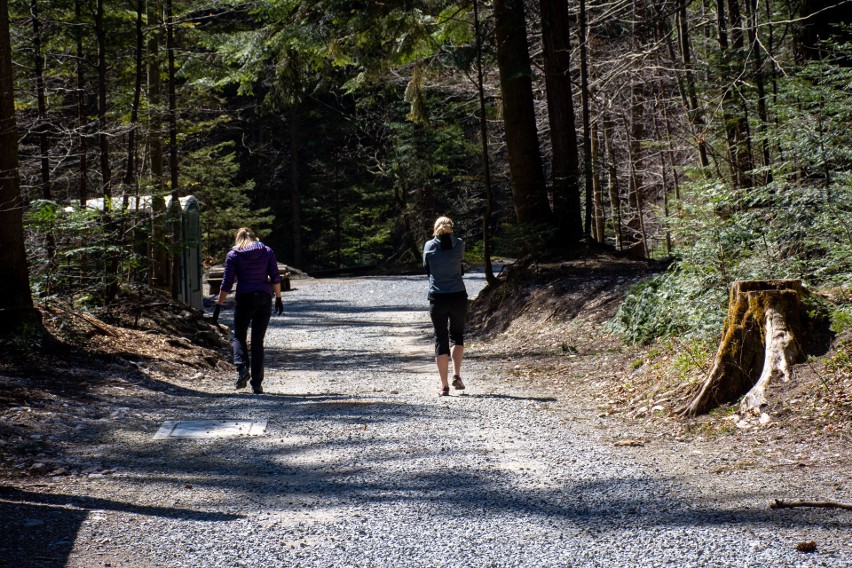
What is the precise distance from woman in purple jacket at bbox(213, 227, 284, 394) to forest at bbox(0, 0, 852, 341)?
2.53 m

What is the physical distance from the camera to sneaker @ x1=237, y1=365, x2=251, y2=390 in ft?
35.1

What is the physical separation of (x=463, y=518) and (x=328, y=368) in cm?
837

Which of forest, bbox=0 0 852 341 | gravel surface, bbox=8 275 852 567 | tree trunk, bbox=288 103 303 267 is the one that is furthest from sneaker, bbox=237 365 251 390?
tree trunk, bbox=288 103 303 267

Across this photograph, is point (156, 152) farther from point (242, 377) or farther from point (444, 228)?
point (444, 228)

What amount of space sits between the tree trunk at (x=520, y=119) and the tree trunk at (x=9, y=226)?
9480 mm

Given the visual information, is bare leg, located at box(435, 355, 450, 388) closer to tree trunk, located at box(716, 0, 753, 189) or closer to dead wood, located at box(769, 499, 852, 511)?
dead wood, located at box(769, 499, 852, 511)

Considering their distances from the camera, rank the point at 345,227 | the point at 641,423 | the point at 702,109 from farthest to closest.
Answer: the point at 345,227 → the point at 702,109 → the point at 641,423

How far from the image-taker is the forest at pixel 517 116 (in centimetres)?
945

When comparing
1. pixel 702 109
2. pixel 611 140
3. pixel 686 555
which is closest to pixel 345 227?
pixel 611 140

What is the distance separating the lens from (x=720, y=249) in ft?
31.1

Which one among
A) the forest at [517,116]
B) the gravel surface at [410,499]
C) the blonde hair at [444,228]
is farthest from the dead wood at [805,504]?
the blonde hair at [444,228]

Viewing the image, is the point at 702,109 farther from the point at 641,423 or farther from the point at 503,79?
the point at 641,423

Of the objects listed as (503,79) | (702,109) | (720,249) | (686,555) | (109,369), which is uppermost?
(503,79)

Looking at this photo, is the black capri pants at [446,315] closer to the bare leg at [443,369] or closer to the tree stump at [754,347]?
the bare leg at [443,369]
